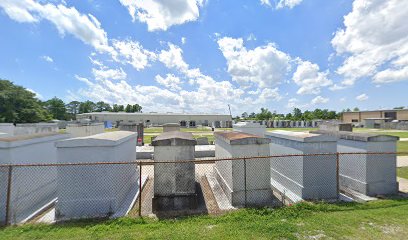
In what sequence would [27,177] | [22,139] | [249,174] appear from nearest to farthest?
[27,177]
[22,139]
[249,174]

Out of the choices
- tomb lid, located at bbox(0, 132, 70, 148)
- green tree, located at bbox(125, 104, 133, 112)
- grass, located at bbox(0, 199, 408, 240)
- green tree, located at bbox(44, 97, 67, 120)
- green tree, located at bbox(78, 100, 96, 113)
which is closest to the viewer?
grass, located at bbox(0, 199, 408, 240)

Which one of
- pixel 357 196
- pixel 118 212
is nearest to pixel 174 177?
pixel 118 212

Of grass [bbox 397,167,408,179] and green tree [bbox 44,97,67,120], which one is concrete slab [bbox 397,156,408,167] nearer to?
grass [bbox 397,167,408,179]

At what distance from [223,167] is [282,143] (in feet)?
8.34

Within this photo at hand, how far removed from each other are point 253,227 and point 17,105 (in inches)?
2387

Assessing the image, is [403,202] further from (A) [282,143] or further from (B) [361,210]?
(A) [282,143]

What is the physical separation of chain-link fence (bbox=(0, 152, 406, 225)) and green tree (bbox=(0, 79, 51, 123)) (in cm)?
5072

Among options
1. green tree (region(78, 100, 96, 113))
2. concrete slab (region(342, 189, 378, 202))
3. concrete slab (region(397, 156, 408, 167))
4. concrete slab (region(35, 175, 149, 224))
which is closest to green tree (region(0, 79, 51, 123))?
concrete slab (region(35, 175, 149, 224))

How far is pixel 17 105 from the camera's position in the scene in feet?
161

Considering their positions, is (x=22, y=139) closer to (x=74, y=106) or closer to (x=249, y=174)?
(x=249, y=174)

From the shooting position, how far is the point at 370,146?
7719 mm

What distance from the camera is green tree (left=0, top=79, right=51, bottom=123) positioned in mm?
45875

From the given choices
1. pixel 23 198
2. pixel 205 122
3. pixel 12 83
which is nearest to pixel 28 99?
pixel 12 83

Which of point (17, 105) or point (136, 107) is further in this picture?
point (136, 107)
